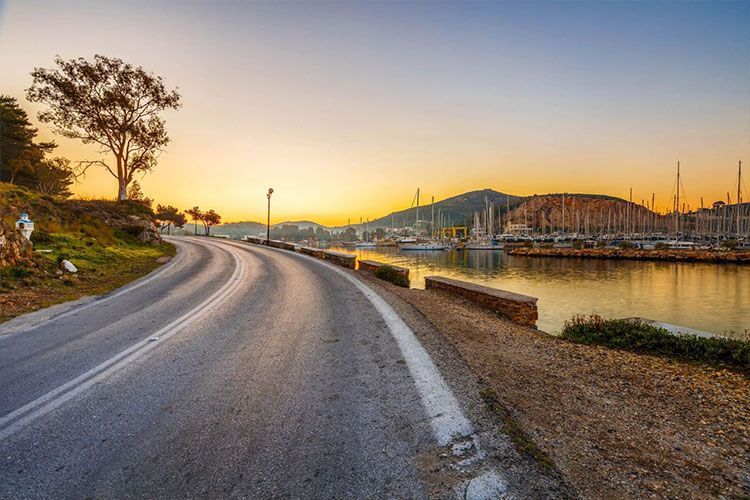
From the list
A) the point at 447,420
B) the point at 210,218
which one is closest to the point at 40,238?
the point at 447,420

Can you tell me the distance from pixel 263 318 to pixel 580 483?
5955mm

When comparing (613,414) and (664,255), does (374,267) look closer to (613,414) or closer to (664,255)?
(613,414)

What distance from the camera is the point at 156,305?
7926 mm

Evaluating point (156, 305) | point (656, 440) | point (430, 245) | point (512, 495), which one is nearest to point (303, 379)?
point (512, 495)

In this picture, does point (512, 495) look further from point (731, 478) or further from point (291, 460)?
point (731, 478)

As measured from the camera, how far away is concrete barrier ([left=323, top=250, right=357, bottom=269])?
59.9 ft

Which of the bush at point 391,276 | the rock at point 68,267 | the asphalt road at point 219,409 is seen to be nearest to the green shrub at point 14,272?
the rock at point 68,267

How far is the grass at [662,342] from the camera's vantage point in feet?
20.9

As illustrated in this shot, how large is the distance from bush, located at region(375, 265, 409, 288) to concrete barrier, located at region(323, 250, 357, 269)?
2.95m

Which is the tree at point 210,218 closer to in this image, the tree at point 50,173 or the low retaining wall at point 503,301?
the tree at point 50,173

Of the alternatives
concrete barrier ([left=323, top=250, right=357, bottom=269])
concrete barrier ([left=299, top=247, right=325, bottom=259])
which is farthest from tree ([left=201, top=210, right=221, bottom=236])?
concrete barrier ([left=323, top=250, right=357, bottom=269])

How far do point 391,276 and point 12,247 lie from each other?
12414 millimetres

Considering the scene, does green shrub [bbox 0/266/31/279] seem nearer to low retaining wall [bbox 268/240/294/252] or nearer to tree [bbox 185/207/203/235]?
low retaining wall [bbox 268/240/294/252]

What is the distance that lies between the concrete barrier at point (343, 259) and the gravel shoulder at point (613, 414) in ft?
41.1
